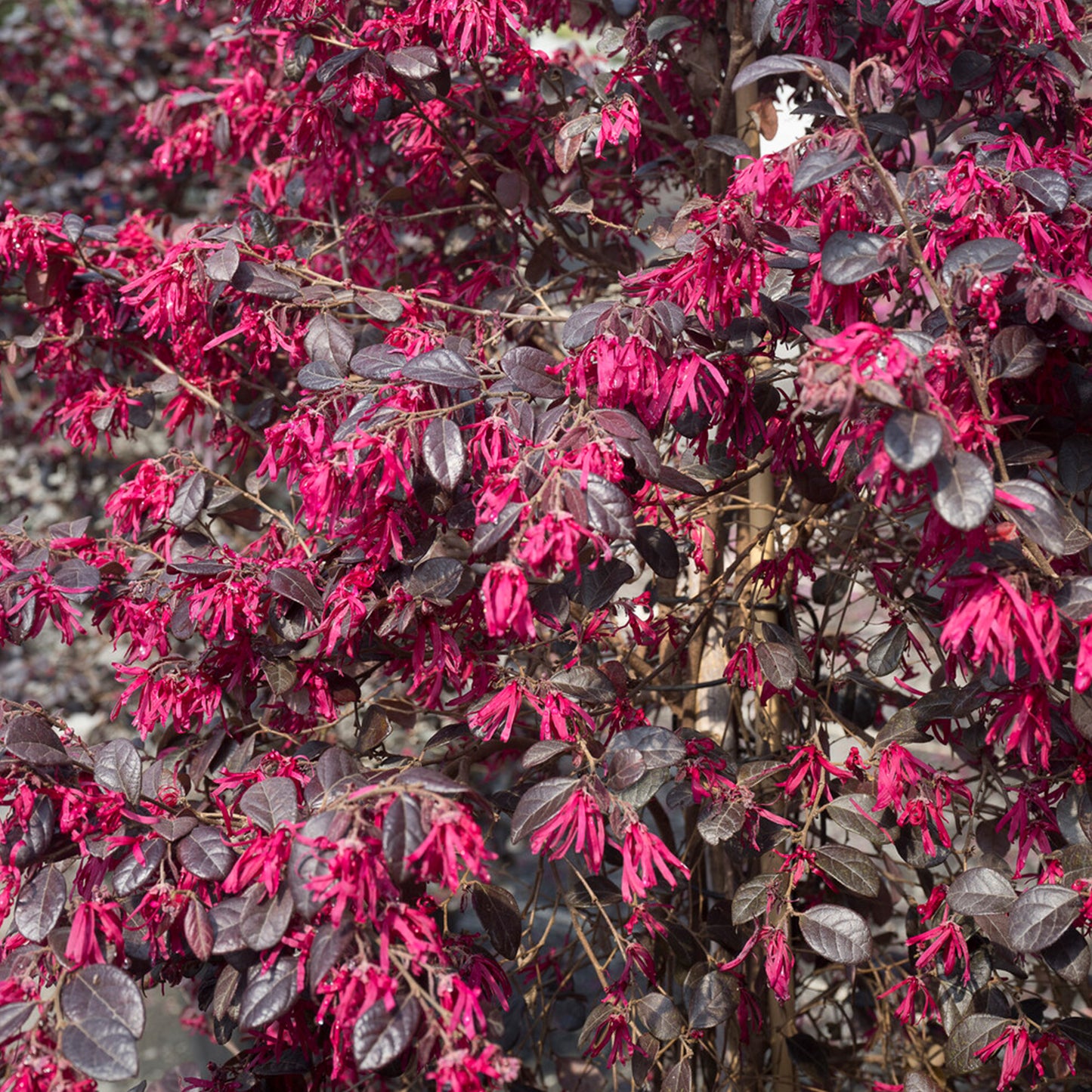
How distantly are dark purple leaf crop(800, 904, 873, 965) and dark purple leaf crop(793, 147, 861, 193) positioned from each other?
73 cm

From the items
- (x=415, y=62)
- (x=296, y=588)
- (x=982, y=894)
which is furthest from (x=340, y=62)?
(x=982, y=894)

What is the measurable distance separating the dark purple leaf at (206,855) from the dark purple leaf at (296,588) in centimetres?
27

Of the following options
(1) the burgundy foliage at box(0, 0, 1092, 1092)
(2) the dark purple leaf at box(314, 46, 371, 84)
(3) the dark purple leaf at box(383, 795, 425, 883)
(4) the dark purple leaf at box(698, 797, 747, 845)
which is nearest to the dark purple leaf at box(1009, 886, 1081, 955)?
(1) the burgundy foliage at box(0, 0, 1092, 1092)

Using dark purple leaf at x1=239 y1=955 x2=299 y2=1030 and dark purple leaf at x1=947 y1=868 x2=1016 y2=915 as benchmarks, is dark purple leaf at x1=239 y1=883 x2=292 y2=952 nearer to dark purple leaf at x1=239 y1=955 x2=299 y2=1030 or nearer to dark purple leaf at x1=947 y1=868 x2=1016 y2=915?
dark purple leaf at x1=239 y1=955 x2=299 y2=1030

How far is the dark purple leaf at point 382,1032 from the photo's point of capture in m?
0.81

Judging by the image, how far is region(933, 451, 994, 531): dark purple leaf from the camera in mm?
792

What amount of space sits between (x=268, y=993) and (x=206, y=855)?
→ 15 cm

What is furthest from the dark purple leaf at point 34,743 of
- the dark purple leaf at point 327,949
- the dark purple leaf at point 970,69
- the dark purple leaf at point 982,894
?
the dark purple leaf at point 970,69

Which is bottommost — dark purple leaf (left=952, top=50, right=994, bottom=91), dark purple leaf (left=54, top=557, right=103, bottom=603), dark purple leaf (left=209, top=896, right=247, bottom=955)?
dark purple leaf (left=209, top=896, right=247, bottom=955)

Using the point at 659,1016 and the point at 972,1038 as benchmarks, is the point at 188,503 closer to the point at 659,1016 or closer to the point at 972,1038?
the point at 659,1016

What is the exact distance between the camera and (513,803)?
1216 mm

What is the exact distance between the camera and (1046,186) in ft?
3.24

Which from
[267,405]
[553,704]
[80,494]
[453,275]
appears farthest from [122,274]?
[80,494]

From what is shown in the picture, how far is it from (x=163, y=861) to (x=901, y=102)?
1.41 meters
